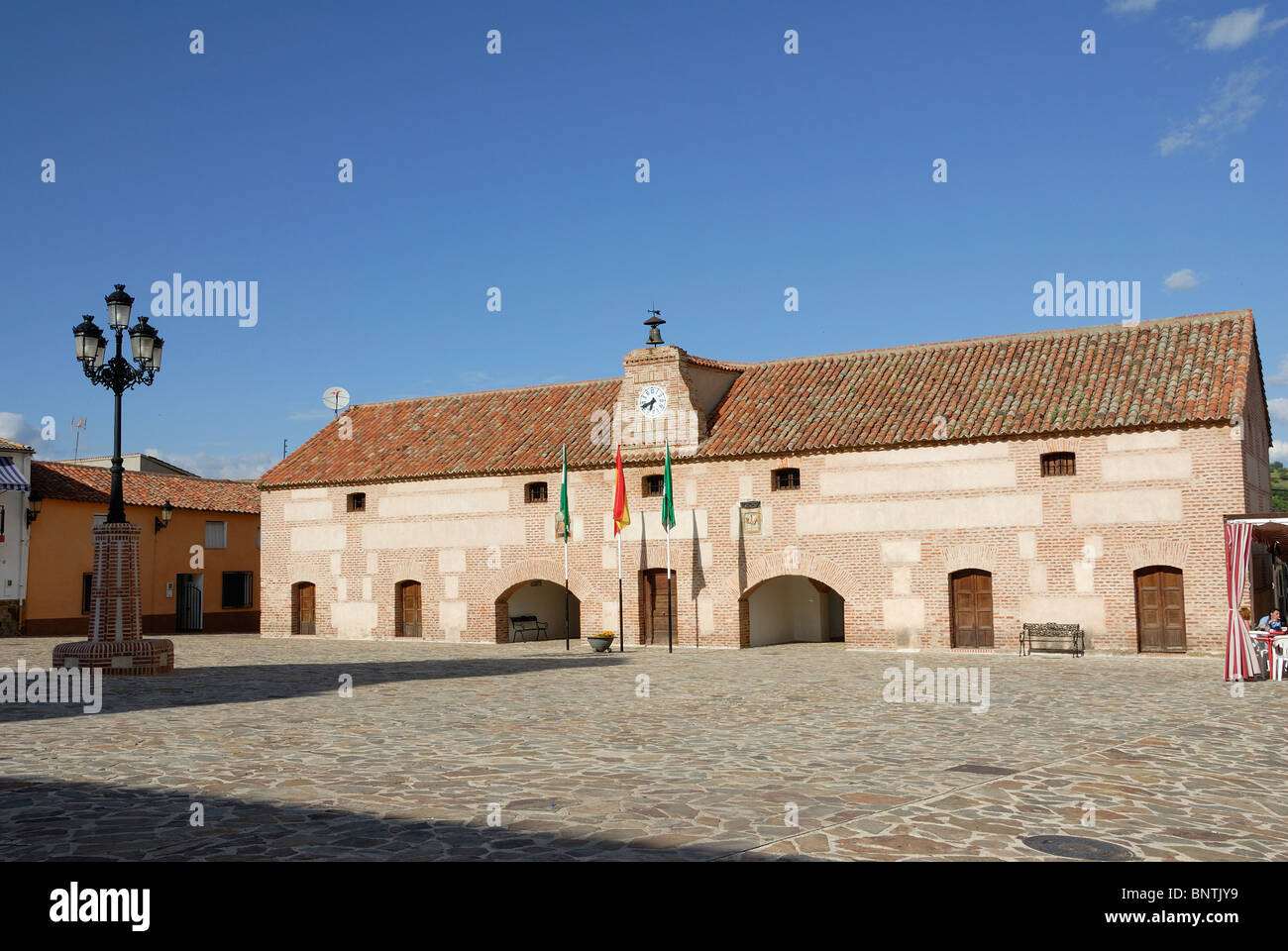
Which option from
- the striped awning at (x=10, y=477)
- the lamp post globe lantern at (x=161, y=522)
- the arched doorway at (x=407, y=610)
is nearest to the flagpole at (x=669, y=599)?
the arched doorway at (x=407, y=610)

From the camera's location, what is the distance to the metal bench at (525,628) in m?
28.6

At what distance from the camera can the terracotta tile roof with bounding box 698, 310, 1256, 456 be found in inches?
853

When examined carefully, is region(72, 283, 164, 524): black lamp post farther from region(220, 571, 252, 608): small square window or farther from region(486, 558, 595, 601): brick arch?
region(220, 571, 252, 608): small square window

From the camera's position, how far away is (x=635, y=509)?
86.6 ft

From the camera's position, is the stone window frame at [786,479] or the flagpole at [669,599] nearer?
the stone window frame at [786,479]

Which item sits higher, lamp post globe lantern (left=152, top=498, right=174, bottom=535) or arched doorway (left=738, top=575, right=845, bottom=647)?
lamp post globe lantern (left=152, top=498, right=174, bottom=535)

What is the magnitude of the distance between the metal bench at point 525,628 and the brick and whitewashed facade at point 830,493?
0.41 m

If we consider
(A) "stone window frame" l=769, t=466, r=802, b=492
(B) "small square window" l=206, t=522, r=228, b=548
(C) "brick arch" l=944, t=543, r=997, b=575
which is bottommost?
(C) "brick arch" l=944, t=543, r=997, b=575

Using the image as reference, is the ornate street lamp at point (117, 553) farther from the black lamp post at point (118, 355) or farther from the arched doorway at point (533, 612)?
the arched doorway at point (533, 612)

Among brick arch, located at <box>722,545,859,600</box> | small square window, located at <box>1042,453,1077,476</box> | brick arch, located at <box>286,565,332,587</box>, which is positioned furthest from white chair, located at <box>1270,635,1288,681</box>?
brick arch, located at <box>286,565,332,587</box>

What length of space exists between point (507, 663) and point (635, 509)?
21.0 feet

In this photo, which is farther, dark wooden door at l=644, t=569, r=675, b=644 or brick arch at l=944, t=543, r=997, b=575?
dark wooden door at l=644, t=569, r=675, b=644
